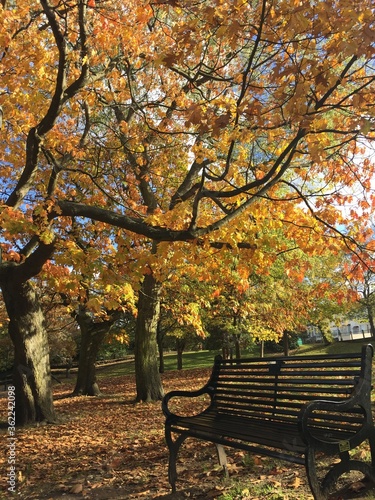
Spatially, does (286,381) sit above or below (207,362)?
above

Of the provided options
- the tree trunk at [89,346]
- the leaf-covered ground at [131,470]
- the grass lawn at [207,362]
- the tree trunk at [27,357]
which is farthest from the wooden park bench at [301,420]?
the grass lawn at [207,362]

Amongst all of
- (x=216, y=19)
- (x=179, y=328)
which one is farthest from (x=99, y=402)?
(x=179, y=328)

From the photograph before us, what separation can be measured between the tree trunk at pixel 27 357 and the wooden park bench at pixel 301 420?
4.45 metres

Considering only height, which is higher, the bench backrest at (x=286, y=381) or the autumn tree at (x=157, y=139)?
the autumn tree at (x=157, y=139)

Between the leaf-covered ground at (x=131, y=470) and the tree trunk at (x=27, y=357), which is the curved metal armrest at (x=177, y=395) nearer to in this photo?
the leaf-covered ground at (x=131, y=470)

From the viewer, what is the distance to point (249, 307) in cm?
1642

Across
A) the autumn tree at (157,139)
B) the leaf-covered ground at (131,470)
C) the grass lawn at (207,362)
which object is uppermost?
the autumn tree at (157,139)

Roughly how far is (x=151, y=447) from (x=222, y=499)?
2507mm

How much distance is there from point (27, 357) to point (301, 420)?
6425 millimetres

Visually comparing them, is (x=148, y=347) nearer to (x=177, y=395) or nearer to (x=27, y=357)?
(x=27, y=357)

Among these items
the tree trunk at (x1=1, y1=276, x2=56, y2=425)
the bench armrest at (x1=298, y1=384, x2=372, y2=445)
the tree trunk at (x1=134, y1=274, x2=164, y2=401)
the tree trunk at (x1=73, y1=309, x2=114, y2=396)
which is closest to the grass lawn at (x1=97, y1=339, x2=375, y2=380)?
the tree trunk at (x1=73, y1=309, x2=114, y2=396)

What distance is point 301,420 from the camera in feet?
9.91

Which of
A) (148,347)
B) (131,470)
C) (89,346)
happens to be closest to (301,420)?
(131,470)

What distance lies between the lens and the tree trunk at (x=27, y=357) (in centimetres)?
814
